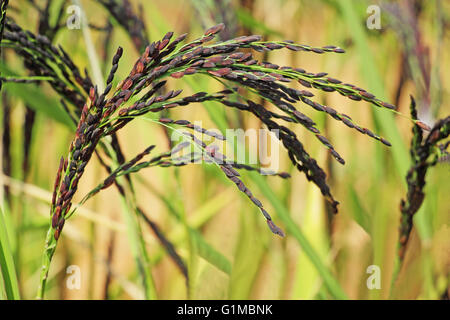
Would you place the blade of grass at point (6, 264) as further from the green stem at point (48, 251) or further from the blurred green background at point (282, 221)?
the blurred green background at point (282, 221)

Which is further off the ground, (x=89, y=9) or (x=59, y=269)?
(x=89, y=9)

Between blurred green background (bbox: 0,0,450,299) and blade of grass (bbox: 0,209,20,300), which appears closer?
blade of grass (bbox: 0,209,20,300)

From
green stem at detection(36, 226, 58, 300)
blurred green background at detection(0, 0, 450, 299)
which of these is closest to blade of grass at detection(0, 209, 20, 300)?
green stem at detection(36, 226, 58, 300)

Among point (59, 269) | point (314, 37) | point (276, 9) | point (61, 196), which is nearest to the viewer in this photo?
point (61, 196)

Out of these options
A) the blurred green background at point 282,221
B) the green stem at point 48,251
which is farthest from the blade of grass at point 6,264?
the blurred green background at point 282,221

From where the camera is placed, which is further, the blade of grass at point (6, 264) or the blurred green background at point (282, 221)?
the blurred green background at point (282, 221)

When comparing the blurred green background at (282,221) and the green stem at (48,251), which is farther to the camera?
the blurred green background at (282,221)

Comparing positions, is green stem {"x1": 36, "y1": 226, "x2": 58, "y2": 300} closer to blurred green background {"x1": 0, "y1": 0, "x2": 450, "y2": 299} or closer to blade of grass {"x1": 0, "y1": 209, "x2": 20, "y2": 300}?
blade of grass {"x1": 0, "y1": 209, "x2": 20, "y2": 300}

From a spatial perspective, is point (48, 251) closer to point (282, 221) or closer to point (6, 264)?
point (6, 264)

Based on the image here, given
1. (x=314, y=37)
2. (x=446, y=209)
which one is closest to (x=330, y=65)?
(x=446, y=209)

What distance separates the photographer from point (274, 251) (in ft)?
2.68

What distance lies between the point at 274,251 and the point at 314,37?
1.24 m
